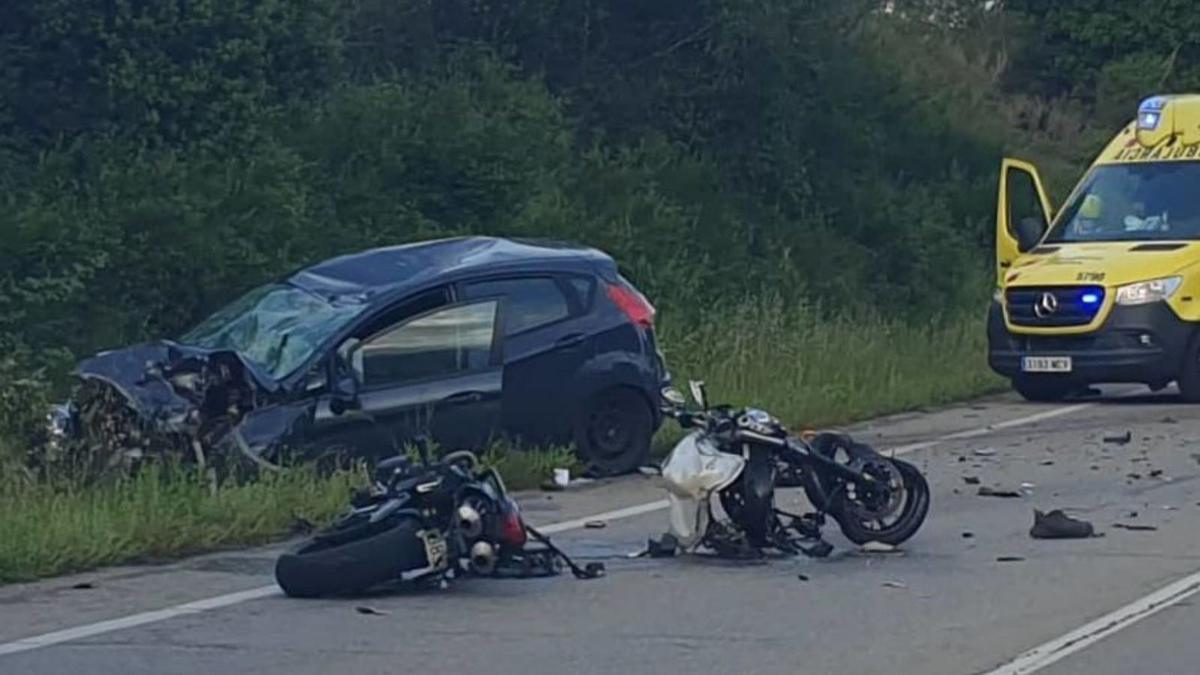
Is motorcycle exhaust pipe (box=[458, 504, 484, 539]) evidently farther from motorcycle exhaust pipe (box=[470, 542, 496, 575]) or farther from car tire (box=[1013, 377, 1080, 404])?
car tire (box=[1013, 377, 1080, 404])

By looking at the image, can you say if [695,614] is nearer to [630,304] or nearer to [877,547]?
[877,547]

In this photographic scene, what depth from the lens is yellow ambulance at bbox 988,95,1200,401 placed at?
809 inches

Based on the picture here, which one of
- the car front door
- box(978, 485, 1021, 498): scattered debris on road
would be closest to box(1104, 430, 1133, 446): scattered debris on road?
box(978, 485, 1021, 498): scattered debris on road

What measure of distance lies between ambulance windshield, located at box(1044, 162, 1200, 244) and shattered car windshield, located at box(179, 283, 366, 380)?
9.12 metres

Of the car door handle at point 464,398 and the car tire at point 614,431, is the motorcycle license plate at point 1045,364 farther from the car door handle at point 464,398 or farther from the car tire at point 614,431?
the car door handle at point 464,398

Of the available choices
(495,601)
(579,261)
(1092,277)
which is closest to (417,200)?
(1092,277)

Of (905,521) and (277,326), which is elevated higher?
(277,326)

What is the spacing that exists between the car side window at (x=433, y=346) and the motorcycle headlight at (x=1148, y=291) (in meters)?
7.47

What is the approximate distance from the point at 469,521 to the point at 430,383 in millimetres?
3887

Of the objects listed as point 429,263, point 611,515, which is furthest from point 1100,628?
point 429,263

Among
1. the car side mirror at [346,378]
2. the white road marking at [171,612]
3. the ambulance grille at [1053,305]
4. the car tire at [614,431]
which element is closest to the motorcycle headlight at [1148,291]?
the ambulance grille at [1053,305]

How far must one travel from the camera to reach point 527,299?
1546cm

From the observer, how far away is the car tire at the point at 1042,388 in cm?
2122

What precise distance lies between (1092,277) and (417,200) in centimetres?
812
